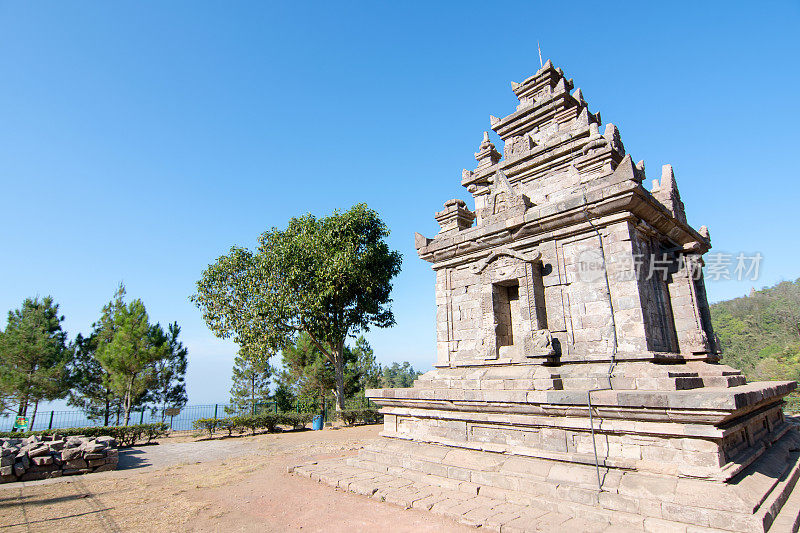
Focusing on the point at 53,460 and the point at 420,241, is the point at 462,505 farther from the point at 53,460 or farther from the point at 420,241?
the point at 53,460

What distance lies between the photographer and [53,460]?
33.7ft

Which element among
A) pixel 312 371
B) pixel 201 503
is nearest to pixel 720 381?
pixel 201 503

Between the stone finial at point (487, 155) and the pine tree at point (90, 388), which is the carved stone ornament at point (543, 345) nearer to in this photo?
the stone finial at point (487, 155)

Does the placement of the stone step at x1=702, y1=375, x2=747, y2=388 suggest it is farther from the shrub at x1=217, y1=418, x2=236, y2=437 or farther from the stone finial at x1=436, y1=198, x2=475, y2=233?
the shrub at x1=217, y1=418, x2=236, y2=437

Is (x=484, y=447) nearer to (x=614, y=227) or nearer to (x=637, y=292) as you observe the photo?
(x=637, y=292)

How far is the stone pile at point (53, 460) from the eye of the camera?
9695 mm

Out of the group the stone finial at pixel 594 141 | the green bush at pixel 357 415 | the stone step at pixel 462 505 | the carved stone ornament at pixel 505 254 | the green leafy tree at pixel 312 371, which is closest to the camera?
the stone step at pixel 462 505

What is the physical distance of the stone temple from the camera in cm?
479

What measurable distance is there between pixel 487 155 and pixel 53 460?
559 inches

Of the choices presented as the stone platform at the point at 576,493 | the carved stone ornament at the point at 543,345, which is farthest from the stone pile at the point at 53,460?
the carved stone ornament at the point at 543,345

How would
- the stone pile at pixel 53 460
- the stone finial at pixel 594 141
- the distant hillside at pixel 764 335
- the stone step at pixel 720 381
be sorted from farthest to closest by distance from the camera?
the distant hillside at pixel 764 335, the stone pile at pixel 53 460, the stone finial at pixel 594 141, the stone step at pixel 720 381

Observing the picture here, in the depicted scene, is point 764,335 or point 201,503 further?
point 764,335

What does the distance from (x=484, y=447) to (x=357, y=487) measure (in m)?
2.29

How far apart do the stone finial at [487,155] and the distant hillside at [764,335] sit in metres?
25.8
